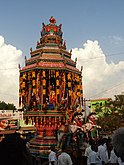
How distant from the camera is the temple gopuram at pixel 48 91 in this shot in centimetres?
1831

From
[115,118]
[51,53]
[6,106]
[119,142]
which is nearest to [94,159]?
[119,142]

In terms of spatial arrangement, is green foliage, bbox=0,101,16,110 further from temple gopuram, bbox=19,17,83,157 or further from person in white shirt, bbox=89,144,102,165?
person in white shirt, bbox=89,144,102,165

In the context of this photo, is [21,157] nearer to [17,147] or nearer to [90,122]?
[17,147]

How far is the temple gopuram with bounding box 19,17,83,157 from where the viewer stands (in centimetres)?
1831

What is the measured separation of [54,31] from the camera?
2248cm

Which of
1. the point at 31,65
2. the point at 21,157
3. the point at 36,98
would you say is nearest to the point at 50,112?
the point at 36,98

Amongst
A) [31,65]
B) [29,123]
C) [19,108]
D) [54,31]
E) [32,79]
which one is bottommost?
[29,123]

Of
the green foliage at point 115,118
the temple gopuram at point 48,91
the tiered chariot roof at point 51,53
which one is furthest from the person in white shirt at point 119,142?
the green foliage at point 115,118

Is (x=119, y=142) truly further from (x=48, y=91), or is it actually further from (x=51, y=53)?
(x=51, y=53)

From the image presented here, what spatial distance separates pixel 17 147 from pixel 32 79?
56.7 ft

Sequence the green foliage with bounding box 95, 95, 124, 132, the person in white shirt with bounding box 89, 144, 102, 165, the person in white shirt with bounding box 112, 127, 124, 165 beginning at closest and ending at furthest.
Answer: the person in white shirt with bounding box 112, 127, 124, 165
the person in white shirt with bounding box 89, 144, 102, 165
the green foliage with bounding box 95, 95, 124, 132

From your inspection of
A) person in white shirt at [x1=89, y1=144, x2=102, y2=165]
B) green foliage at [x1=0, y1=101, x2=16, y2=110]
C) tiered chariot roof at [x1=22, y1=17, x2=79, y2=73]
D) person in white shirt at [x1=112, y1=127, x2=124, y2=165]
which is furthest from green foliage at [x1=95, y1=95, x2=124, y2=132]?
green foliage at [x1=0, y1=101, x2=16, y2=110]

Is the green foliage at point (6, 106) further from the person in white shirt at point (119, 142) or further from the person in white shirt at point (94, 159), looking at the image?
the person in white shirt at point (119, 142)

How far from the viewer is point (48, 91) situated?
67.4ft
